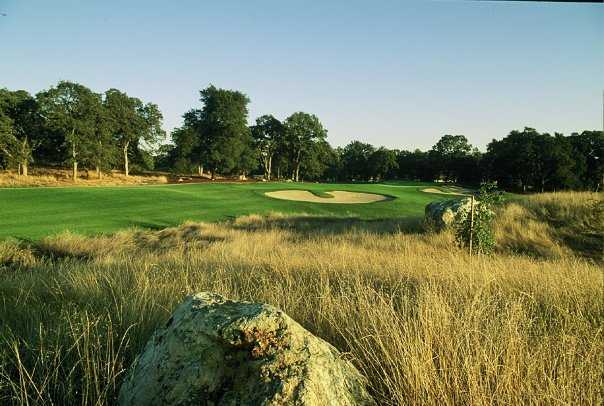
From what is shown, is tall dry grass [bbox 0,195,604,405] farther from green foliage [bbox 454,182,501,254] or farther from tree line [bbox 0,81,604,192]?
tree line [bbox 0,81,604,192]

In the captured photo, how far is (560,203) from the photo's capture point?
1780 cm

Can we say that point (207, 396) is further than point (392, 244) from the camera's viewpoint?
No

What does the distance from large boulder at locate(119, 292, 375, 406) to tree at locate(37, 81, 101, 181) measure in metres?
55.5

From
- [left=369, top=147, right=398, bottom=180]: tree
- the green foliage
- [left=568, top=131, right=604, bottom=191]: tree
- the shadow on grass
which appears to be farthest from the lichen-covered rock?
[left=369, top=147, right=398, bottom=180]: tree

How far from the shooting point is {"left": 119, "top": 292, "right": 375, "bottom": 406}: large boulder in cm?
174

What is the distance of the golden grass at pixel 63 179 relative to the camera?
141 ft

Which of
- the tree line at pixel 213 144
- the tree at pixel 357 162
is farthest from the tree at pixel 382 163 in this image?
the tree line at pixel 213 144

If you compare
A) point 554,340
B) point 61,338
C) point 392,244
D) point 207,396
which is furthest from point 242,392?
point 392,244

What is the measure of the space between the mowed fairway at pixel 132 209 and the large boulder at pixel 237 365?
14520 mm

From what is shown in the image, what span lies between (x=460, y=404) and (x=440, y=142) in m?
110

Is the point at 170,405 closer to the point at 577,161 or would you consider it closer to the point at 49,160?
the point at 49,160

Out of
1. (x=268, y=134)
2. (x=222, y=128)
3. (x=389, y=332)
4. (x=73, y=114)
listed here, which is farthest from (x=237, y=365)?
(x=268, y=134)

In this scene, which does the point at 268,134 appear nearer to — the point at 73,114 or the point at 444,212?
the point at 73,114

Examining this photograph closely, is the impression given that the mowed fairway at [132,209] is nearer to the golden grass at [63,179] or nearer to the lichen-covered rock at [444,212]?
the lichen-covered rock at [444,212]
